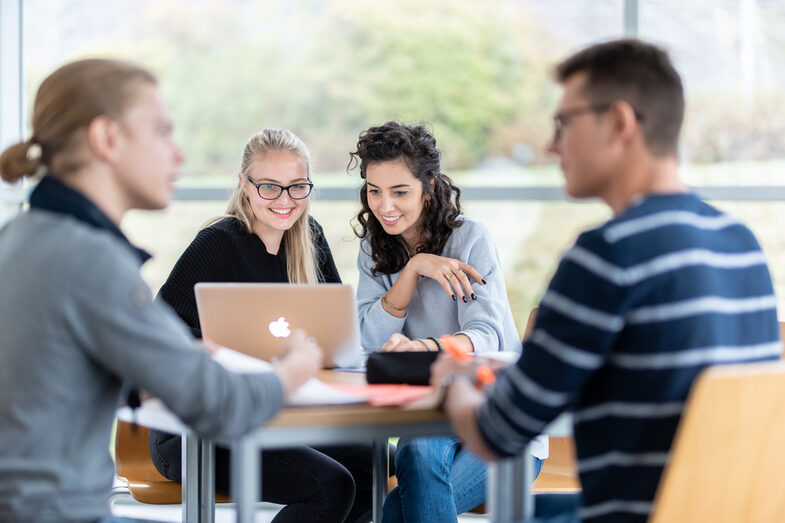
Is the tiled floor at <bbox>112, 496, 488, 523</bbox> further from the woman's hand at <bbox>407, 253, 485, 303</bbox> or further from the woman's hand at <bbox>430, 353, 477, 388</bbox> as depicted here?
the woman's hand at <bbox>430, 353, 477, 388</bbox>

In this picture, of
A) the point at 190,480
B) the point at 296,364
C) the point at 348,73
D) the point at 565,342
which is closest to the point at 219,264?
the point at 190,480

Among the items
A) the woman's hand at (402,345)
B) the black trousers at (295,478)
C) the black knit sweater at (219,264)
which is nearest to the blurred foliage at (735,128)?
the black knit sweater at (219,264)

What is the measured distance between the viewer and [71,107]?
1.35 metres

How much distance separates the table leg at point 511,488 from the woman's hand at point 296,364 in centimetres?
36

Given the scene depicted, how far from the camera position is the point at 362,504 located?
2.42 meters

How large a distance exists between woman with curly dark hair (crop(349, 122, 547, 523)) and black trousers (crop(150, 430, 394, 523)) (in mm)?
196

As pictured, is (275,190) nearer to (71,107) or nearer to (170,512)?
(71,107)

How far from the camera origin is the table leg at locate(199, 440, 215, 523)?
2074 millimetres

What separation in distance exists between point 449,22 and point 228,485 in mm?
2760

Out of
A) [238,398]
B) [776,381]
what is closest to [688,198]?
[776,381]

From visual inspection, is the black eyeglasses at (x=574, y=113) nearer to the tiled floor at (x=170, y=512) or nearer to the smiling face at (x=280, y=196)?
the smiling face at (x=280, y=196)

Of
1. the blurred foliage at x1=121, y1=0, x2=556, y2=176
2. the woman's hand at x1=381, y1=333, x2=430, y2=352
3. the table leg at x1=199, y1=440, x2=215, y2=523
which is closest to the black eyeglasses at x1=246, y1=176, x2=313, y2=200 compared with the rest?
the woman's hand at x1=381, y1=333, x2=430, y2=352

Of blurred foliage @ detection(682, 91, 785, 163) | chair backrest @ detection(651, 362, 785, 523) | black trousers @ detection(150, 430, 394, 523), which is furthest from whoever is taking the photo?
blurred foliage @ detection(682, 91, 785, 163)

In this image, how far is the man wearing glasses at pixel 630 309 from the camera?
1.21m
